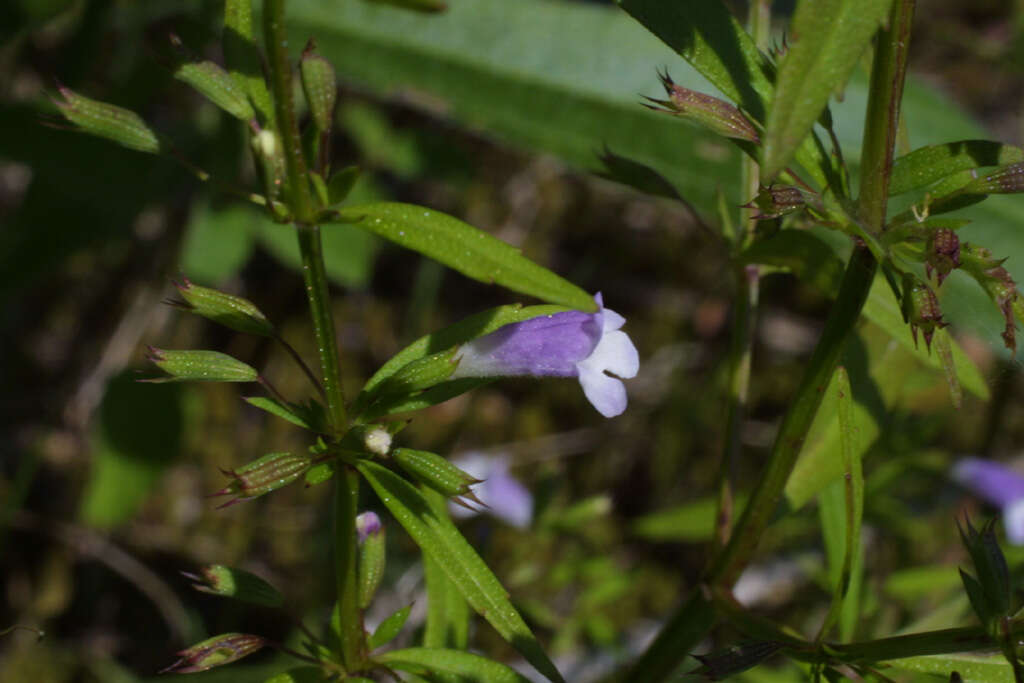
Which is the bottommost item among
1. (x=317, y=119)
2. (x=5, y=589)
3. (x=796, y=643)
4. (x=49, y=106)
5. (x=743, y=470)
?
(x=5, y=589)

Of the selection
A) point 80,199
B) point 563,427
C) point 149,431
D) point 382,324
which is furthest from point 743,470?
point 80,199

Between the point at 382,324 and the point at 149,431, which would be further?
the point at 382,324

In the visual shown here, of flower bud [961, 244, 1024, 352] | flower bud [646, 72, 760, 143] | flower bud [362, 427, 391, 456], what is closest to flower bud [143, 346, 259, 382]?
flower bud [362, 427, 391, 456]

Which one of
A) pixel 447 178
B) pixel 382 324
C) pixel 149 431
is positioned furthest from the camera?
pixel 382 324

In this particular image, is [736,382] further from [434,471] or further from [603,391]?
[434,471]

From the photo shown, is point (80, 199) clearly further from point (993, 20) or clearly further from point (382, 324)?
point (993, 20)

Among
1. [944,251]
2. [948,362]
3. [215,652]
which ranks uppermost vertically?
[944,251]

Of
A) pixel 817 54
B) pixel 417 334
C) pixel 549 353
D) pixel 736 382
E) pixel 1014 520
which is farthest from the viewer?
pixel 417 334

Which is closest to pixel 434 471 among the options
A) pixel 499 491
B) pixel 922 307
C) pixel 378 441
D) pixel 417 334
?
pixel 378 441
